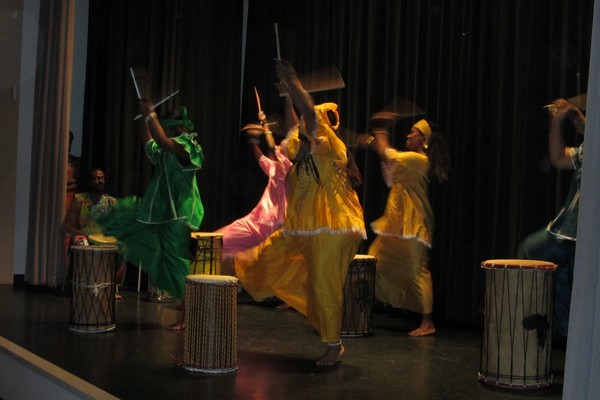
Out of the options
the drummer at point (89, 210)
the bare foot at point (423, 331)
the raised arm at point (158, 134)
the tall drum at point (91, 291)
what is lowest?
the bare foot at point (423, 331)

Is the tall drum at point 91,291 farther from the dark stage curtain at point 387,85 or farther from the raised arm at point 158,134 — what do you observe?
the dark stage curtain at point 387,85

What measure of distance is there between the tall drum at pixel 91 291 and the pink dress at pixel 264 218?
0.99 meters

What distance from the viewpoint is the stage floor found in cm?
→ 370

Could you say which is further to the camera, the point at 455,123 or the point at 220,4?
the point at 220,4

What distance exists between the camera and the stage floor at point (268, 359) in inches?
146

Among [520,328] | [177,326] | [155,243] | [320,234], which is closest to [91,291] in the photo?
[155,243]

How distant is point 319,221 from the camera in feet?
13.5

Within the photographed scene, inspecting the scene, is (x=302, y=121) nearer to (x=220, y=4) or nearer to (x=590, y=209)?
(x=590, y=209)

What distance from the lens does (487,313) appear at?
13.2 feet

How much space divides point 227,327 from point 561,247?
72.0 inches

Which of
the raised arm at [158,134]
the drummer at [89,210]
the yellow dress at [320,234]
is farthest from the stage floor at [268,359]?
the raised arm at [158,134]

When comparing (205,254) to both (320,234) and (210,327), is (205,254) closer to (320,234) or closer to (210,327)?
(210,327)

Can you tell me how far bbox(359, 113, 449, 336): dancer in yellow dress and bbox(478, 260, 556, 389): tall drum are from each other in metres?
1.37

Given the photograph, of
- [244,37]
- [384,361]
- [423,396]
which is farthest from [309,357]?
[244,37]
